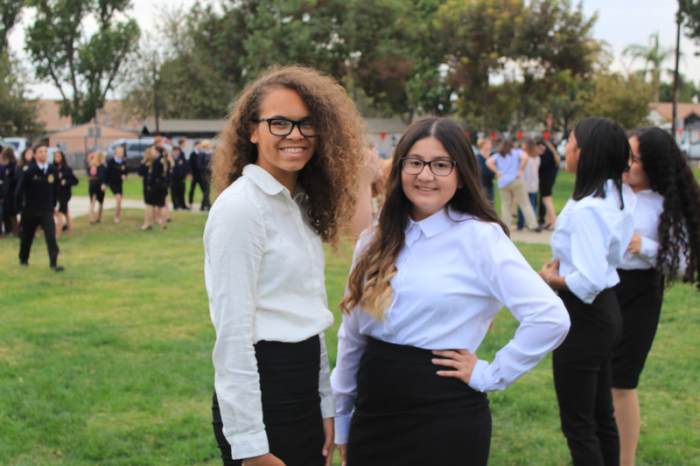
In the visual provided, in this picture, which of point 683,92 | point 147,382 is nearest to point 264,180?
point 147,382

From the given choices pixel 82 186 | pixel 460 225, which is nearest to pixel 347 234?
pixel 460 225

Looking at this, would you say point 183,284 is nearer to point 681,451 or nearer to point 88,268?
point 88,268

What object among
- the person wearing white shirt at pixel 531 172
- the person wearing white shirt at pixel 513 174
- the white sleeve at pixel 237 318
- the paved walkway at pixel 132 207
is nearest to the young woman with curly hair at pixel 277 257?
the white sleeve at pixel 237 318

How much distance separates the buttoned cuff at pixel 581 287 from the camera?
3494mm

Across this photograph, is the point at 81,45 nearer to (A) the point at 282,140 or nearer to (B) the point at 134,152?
(B) the point at 134,152

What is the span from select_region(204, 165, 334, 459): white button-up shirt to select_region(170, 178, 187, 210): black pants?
63.8 feet

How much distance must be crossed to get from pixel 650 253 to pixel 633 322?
354 millimetres

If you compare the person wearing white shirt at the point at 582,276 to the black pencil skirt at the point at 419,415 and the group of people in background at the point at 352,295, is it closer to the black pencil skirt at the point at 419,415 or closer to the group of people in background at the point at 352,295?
the group of people in background at the point at 352,295

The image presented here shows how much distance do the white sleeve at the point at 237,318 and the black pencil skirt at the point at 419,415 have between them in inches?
18.6

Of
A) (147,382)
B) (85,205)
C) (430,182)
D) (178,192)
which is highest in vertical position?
(430,182)

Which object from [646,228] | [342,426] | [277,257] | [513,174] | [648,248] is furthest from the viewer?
[513,174]

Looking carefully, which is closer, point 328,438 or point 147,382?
point 328,438

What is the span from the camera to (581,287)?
138 inches

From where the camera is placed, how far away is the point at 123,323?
8.41 metres
